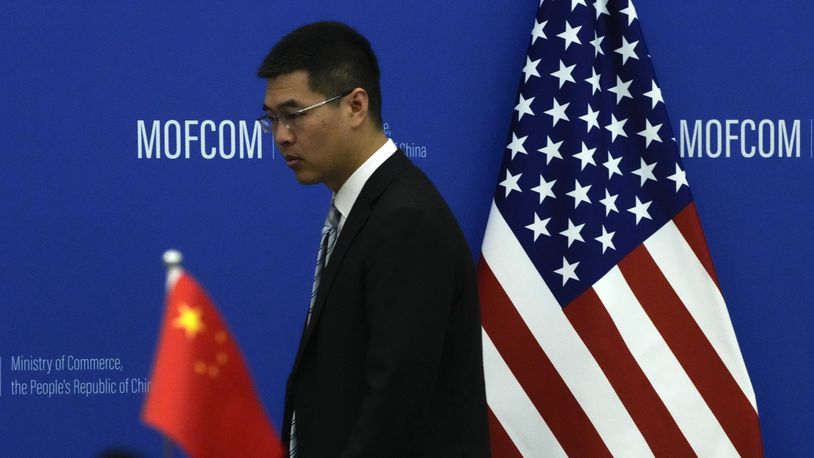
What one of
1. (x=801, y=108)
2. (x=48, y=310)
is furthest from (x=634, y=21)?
(x=48, y=310)

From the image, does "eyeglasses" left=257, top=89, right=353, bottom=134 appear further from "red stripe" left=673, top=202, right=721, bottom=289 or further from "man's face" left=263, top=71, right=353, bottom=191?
"red stripe" left=673, top=202, right=721, bottom=289

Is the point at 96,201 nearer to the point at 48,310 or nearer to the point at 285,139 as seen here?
the point at 48,310

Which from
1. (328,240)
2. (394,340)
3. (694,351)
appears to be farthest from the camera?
(694,351)

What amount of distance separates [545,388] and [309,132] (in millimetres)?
1238

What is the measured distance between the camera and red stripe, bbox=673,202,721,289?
8.76 ft

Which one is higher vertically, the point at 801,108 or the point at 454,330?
the point at 801,108

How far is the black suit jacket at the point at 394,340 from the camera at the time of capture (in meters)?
1.54

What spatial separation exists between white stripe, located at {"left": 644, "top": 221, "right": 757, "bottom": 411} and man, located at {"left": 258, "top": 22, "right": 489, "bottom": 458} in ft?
3.70

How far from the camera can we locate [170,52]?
2744 millimetres

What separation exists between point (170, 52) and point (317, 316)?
4.34 feet

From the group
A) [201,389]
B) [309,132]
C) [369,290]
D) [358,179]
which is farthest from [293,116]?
[201,389]

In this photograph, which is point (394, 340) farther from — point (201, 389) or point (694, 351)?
point (694, 351)

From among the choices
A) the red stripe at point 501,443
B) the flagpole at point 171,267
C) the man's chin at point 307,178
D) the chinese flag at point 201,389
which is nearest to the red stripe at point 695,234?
the red stripe at point 501,443

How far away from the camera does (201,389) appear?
1442 mm
